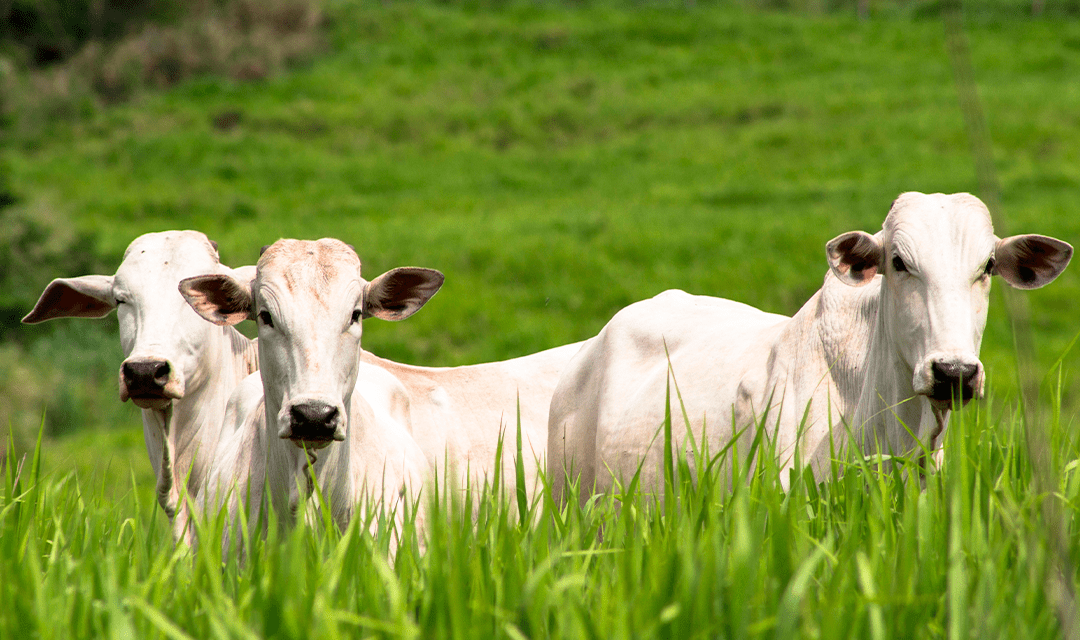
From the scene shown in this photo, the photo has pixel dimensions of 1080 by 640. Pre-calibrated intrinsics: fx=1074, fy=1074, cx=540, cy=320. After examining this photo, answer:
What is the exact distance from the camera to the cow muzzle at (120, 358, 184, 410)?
4.04m

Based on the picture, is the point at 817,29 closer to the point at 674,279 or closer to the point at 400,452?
the point at 674,279

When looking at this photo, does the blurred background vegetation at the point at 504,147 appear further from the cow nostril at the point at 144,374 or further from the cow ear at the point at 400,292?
the cow ear at the point at 400,292

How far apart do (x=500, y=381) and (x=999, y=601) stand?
3.64m

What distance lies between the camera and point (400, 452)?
14.1ft

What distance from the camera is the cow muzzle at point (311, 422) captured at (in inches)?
129

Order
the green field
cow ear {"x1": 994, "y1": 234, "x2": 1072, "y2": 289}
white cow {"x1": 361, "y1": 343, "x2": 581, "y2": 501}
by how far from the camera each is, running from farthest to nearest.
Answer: white cow {"x1": 361, "y1": 343, "x2": 581, "y2": 501} < cow ear {"x1": 994, "y1": 234, "x2": 1072, "y2": 289} < the green field

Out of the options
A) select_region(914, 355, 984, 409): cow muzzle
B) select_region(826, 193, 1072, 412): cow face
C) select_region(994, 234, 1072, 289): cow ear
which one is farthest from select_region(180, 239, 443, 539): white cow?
select_region(994, 234, 1072, 289): cow ear

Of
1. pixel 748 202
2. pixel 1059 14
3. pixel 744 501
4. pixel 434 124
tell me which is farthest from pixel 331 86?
pixel 744 501

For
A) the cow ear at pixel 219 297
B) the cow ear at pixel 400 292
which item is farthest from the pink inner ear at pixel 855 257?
the cow ear at pixel 219 297

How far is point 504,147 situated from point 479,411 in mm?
17672

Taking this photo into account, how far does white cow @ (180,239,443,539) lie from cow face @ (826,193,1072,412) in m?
1.59

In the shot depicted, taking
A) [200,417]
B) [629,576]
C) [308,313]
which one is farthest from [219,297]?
[629,576]

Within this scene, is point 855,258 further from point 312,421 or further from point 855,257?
point 312,421

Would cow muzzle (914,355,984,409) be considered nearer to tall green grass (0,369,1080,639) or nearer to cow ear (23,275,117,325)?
tall green grass (0,369,1080,639)
